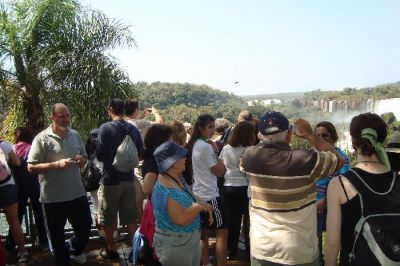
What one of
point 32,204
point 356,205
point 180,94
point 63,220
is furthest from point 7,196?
point 180,94

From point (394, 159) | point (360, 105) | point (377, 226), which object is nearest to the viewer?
point (377, 226)

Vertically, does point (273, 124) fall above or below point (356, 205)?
above

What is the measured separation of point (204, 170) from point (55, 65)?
573 cm

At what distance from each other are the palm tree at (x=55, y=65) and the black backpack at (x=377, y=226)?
7.02m

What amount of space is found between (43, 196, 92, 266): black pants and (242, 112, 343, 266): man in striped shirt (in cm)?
221

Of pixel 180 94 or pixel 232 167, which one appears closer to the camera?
pixel 232 167

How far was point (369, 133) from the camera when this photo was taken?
2.41 meters

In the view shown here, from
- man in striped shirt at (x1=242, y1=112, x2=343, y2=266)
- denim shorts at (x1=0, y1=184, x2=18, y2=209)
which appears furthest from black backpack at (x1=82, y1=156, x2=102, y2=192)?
man in striped shirt at (x1=242, y1=112, x2=343, y2=266)

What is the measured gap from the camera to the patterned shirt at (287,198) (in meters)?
2.51

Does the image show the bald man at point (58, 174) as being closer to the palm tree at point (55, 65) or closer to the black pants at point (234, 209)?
the black pants at point (234, 209)

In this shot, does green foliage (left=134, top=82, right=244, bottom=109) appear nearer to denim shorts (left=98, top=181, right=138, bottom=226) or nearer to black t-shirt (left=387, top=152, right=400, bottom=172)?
denim shorts (left=98, top=181, right=138, bottom=226)

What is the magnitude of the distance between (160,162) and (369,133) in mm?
1367

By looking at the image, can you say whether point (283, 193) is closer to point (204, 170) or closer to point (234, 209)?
point (204, 170)

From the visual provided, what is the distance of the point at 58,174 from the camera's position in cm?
416
